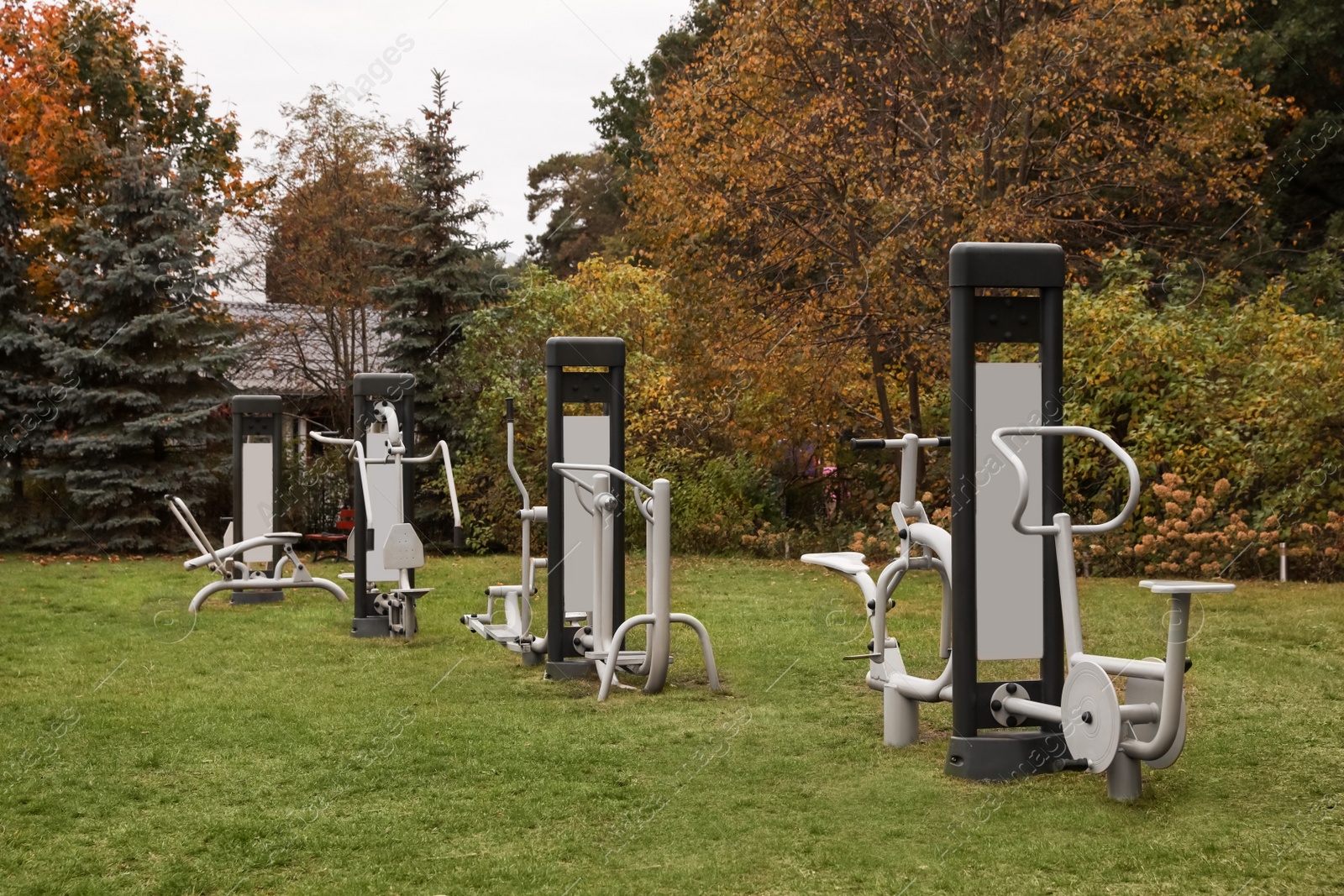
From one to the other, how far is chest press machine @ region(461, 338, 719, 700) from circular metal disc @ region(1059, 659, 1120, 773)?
7.80ft

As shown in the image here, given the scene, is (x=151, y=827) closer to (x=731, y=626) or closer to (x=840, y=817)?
(x=840, y=817)

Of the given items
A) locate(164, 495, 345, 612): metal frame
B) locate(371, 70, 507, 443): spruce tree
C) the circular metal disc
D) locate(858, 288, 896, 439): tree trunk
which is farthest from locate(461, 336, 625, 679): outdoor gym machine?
locate(371, 70, 507, 443): spruce tree

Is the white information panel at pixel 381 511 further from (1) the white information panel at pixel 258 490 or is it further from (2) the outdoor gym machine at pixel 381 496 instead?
(1) the white information panel at pixel 258 490

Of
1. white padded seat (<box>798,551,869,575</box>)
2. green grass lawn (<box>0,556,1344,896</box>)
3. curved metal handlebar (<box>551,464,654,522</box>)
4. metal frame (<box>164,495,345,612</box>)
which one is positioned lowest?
green grass lawn (<box>0,556,1344,896</box>)

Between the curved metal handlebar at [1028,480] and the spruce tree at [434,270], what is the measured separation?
12111 millimetres

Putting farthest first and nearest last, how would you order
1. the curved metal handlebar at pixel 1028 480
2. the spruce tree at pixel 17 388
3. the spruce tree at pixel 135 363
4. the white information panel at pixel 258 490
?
1. the spruce tree at pixel 17 388
2. the spruce tree at pixel 135 363
3. the white information panel at pixel 258 490
4. the curved metal handlebar at pixel 1028 480

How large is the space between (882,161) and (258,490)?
6685 mm

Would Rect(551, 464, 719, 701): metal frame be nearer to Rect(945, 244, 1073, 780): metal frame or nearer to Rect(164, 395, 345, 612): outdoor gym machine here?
Rect(945, 244, 1073, 780): metal frame

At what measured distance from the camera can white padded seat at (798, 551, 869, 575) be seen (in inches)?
208

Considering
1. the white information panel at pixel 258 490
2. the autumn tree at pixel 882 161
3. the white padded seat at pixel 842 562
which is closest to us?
the white padded seat at pixel 842 562

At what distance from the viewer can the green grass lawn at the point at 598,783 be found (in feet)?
11.5

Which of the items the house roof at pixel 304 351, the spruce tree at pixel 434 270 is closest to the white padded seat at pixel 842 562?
the spruce tree at pixel 434 270

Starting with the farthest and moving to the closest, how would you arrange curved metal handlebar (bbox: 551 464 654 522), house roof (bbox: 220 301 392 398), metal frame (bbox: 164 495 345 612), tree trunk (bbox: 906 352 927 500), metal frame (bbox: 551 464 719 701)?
house roof (bbox: 220 301 392 398)
tree trunk (bbox: 906 352 927 500)
metal frame (bbox: 164 495 345 612)
curved metal handlebar (bbox: 551 464 654 522)
metal frame (bbox: 551 464 719 701)

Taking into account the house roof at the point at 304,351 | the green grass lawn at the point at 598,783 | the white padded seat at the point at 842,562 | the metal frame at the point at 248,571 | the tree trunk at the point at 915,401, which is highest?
the house roof at the point at 304,351
